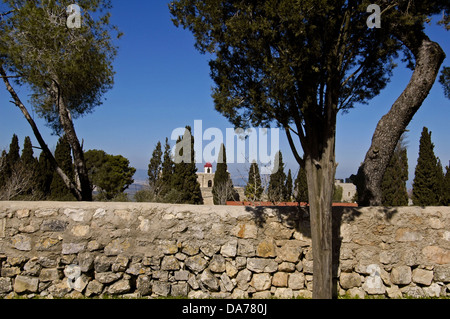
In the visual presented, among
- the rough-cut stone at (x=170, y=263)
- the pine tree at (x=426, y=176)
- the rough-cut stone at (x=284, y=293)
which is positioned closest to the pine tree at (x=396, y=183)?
the pine tree at (x=426, y=176)

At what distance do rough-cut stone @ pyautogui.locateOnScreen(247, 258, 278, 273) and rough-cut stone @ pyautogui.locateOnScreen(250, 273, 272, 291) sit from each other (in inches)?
2.7

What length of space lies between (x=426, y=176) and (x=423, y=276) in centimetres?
1782

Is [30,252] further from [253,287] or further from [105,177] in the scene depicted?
[105,177]

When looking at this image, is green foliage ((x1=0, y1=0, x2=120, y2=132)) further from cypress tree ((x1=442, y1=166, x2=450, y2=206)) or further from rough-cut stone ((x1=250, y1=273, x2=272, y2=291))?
cypress tree ((x1=442, y1=166, x2=450, y2=206))

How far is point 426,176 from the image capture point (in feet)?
64.4

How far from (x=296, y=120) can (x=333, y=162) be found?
701 millimetres

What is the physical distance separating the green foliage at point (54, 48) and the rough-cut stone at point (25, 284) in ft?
12.6

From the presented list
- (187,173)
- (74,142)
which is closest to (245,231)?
(74,142)

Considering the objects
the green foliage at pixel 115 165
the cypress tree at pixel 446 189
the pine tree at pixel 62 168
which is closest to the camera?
the cypress tree at pixel 446 189

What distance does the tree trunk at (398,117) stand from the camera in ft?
17.3

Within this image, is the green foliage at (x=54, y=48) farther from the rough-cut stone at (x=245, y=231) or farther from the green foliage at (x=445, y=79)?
the green foliage at (x=445, y=79)
